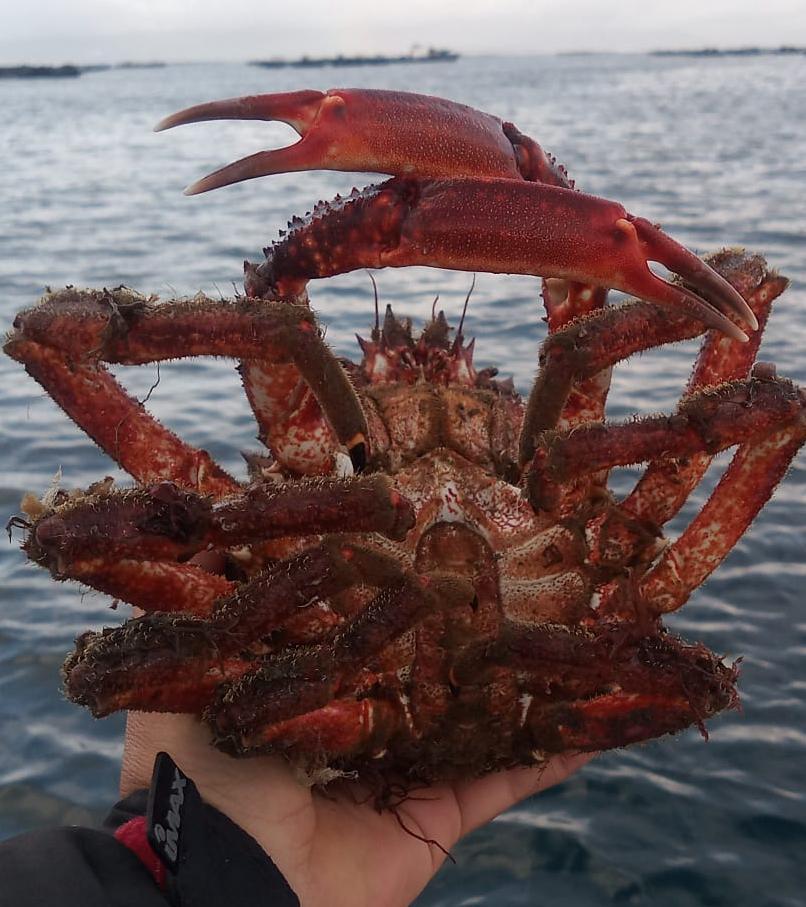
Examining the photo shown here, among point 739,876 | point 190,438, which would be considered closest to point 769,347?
point 190,438

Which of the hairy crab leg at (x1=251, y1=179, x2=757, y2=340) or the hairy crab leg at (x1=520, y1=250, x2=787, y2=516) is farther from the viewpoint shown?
the hairy crab leg at (x1=520, y1=250, x2=787, y2=516)

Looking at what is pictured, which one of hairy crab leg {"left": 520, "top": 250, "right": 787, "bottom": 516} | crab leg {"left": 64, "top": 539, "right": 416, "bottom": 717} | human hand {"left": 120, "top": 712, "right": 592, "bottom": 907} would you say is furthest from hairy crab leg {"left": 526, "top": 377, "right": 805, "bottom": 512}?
human hand {"left": 120, "top": 712, "right": 592, "bottom": 907}

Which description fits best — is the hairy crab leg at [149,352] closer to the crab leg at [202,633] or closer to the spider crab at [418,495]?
the spider crab at [418,495]

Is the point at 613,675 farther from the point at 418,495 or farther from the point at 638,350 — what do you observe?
the point at 638,350

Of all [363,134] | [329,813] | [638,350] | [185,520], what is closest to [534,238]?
[363,134]

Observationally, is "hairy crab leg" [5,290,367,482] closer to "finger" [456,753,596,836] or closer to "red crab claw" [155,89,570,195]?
"red crab claw" [155,89,570,195]
